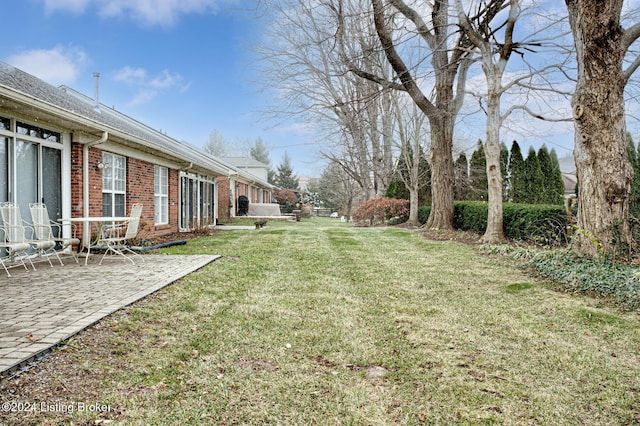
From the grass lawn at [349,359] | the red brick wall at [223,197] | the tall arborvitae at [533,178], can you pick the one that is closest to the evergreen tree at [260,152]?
the red brick wall at [223,197]

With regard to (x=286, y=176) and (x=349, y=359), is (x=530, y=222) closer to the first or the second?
(x=349, y=359)

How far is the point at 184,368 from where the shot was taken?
107 inches

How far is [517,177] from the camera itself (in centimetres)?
1723

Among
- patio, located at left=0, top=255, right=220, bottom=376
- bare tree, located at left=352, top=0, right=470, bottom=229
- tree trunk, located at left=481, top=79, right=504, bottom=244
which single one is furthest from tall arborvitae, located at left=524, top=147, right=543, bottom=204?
patio, located at left=0, top=255, right=220, bottom=376

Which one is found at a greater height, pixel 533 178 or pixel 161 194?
pixel 533 178

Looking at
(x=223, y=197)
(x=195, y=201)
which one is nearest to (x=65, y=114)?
(x=195, y=201)

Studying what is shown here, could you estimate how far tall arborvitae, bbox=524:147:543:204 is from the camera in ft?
55.1

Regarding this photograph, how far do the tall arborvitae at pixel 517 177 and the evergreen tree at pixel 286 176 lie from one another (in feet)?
103

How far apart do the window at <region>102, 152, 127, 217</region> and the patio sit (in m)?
1.98

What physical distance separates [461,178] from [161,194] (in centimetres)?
1307

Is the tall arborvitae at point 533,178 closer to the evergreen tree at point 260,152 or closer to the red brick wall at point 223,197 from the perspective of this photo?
the red brick wall at point 223,197

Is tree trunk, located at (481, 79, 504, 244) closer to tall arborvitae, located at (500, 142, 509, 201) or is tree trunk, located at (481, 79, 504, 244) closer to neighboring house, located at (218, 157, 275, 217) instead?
tall arborvitae, located at (500, 142, 509, 201)

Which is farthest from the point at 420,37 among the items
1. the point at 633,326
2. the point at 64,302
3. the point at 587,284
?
the point at 64,302

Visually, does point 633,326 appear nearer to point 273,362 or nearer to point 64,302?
point 273,362
